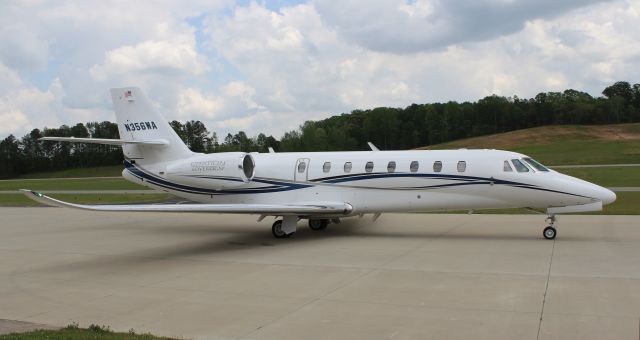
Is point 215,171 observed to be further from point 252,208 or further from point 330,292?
point 330,292

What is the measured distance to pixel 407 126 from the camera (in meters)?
128

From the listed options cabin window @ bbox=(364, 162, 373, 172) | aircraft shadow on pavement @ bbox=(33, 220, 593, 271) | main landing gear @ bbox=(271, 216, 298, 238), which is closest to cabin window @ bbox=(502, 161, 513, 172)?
aircraft shadow on pavement @ bbox=(33, 220, 593, 271)

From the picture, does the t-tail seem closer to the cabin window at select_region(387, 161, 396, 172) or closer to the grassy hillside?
the cabin window at select_region(387, 161, 396, 172)

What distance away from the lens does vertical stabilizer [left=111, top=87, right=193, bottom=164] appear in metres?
19.0

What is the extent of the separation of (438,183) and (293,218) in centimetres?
422

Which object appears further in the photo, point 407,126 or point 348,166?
point 407,126

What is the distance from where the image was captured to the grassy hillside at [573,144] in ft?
204

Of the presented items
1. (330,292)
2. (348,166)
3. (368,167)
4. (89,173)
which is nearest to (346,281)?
(330,292)

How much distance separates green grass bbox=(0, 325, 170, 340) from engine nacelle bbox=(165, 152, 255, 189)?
10.4 m

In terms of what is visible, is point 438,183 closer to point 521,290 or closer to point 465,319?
point 521,290

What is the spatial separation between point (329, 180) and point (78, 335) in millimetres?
10260

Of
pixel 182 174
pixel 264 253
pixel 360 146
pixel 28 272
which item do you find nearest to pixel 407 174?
pixel 264 253

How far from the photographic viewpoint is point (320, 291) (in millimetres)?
9352

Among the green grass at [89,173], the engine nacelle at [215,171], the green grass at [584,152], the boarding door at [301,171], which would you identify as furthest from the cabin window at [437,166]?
the green grass at [89,173]
